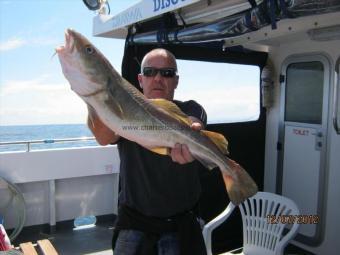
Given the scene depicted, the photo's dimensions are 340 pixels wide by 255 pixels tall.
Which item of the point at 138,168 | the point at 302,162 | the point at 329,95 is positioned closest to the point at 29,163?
the point at 138,168

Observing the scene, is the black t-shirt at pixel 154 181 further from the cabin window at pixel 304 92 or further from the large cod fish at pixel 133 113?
the cabin window at pixel 304 92

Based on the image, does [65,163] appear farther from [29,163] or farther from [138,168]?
[138,168]

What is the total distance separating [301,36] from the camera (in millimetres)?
4824

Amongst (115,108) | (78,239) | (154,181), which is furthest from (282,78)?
(115,108)

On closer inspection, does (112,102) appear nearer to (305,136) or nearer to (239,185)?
(239,185)

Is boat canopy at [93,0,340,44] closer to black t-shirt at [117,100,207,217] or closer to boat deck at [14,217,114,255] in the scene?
black t-shirt at [117,100,207,217]

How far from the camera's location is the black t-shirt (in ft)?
7.22

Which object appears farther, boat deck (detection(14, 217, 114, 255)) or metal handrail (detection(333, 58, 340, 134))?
boat deck (detection(14, 217, 114, 255))

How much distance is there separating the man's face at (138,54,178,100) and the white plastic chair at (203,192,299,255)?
2.13 metres

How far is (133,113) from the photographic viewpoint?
5.98 feet

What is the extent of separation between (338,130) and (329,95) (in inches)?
19.1

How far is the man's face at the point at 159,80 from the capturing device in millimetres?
2189

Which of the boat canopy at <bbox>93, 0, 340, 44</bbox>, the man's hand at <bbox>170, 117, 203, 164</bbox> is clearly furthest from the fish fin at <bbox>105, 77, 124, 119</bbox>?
the boat canopy at <bbox>93, 0, 340, 44</bbox>

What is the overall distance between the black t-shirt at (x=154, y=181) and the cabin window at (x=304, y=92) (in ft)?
10.3
